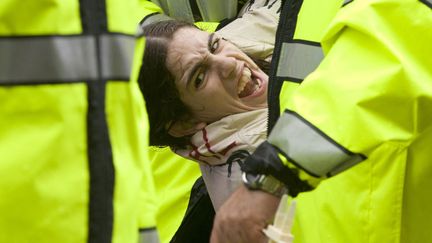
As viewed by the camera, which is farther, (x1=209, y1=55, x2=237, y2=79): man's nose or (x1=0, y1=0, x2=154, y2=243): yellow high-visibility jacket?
(x1=209, y1=55, x2=237, y2=79): man's nose

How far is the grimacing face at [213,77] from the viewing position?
146 cm

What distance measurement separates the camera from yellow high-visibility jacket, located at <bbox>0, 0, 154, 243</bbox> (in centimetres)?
64

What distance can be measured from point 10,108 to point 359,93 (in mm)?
461

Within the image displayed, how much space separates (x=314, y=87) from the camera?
0.95 metres

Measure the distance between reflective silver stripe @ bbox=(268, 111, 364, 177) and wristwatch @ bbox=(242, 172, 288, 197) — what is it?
46 mm

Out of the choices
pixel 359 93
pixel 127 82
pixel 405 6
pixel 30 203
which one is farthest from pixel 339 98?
pixel 30 203

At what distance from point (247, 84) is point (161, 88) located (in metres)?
0.18

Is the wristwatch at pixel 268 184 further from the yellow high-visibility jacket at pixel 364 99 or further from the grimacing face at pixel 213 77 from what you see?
the grimacing face at pixel 213 77

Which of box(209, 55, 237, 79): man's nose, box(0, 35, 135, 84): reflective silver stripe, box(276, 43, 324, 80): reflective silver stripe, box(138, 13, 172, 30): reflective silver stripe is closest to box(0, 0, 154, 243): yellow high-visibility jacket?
box(0, 35, 135, 84): reflective silver stripe

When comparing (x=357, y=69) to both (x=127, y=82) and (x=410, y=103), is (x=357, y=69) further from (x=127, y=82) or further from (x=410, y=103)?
(x=127, y=82)

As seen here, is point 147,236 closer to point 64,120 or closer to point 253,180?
point 64,120

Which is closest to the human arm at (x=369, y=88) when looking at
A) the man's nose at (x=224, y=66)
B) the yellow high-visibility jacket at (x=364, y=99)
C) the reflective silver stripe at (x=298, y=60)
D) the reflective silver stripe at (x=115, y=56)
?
the yellow high-visibility jacket at (x=364, y=99)

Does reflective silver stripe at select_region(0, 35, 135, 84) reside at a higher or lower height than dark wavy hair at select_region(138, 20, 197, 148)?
higher

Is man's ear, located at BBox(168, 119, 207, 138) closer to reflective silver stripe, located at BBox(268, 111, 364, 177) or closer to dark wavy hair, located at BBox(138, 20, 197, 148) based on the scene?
dark wavy hair, located at BBox(138, 20, 197, 148)
